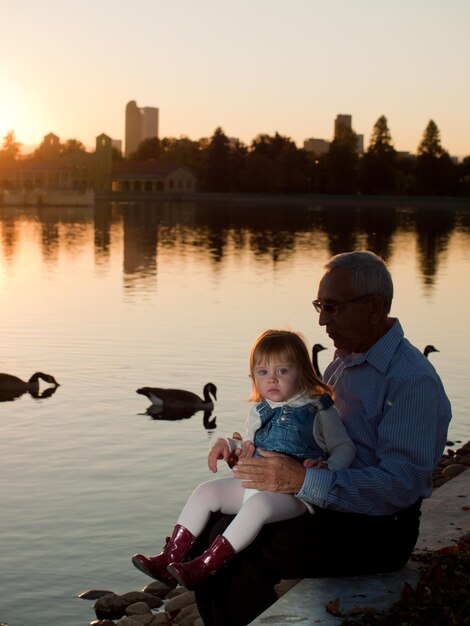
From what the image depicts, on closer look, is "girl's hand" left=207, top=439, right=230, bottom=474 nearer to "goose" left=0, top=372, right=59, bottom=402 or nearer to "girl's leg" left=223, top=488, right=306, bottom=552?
"girl's leg" left=223, top=488, right=306, bottom=552

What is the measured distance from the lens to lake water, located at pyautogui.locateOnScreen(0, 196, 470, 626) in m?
7.40

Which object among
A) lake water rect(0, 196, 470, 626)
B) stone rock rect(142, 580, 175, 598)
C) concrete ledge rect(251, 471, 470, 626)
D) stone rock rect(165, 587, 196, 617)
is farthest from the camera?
lake water rect(0, 196, 470, 626)

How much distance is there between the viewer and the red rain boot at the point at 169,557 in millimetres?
4191

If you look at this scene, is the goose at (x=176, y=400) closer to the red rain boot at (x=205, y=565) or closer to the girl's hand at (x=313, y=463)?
the girl's hand at (x=313, y=463)

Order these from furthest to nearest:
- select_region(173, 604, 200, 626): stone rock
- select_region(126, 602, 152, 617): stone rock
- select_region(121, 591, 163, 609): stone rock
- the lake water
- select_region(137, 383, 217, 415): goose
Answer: select_region(137, 383, 217, 415): goose → the lake water → select_region(121, 591, 163, 609): stone rock → select_region(126, 602, 152, 617): stone rock → select_region(173, 604, 200, 626): stone rock

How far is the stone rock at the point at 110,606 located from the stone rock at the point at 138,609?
152 mm

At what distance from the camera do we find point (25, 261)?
112 ft

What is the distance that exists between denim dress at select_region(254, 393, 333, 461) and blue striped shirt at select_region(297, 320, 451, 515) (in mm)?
172

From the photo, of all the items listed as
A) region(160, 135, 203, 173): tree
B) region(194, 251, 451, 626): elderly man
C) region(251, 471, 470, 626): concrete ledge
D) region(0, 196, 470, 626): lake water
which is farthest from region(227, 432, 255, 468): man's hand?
region(160, 135, 203, 173): tree

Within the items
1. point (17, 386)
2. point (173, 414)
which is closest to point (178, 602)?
point (173, 414)

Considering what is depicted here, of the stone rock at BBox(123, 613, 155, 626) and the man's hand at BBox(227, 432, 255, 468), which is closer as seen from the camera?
the man's hand at BBox(227, 432, 255, 468)

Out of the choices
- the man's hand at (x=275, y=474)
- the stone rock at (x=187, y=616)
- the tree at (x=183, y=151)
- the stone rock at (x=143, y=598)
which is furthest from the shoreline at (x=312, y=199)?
the man's hand at (x=275, y=474)

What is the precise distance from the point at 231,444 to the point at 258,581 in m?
0.55

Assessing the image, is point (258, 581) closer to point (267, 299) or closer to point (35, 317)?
point (35, 317)
